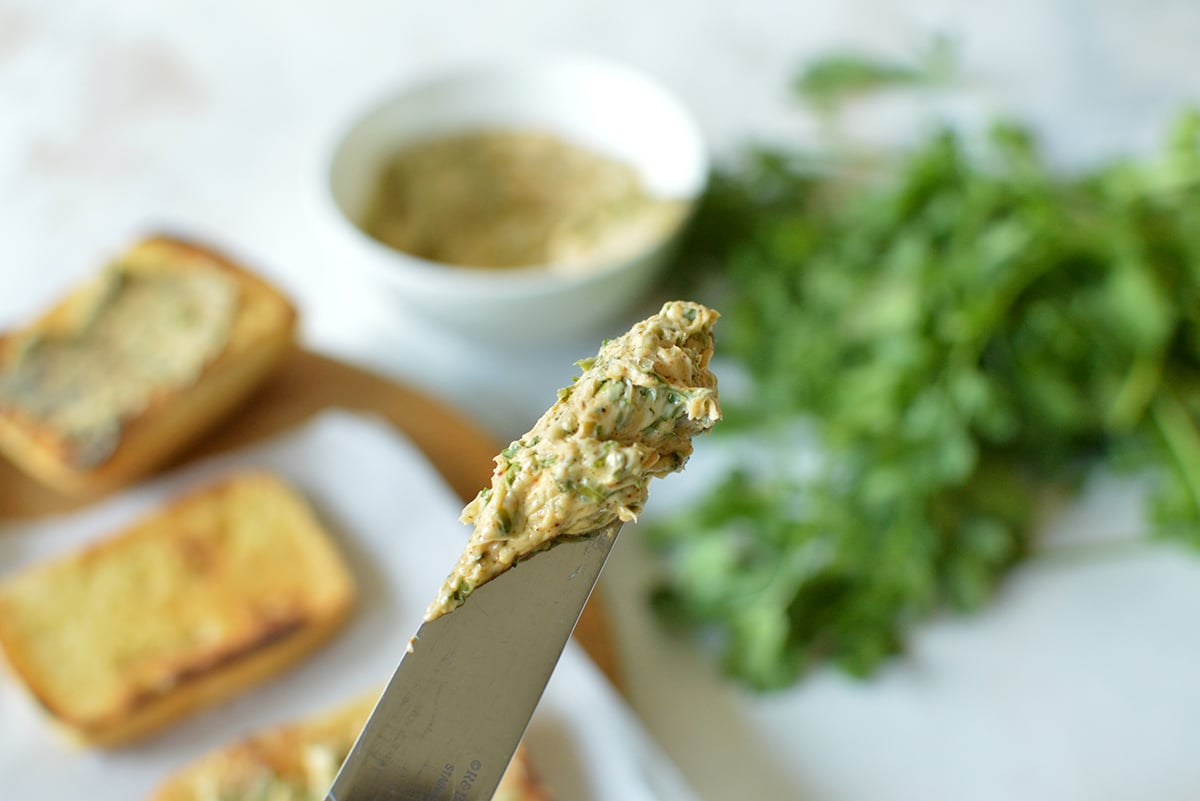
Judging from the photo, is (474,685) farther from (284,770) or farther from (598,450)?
(284,770)

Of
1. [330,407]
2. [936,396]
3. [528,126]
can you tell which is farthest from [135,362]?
[936,396]

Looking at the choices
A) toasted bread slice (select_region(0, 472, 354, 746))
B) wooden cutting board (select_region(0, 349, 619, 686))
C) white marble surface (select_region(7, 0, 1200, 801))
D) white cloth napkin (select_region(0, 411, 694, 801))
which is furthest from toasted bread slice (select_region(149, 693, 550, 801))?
wooden cutting board (select_region(0, 349, 619, 686))

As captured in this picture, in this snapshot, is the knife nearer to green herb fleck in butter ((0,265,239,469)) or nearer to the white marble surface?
the white marble surface

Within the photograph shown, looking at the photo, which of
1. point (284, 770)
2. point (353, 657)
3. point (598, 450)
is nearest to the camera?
point (598, 450)

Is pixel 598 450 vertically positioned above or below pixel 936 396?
below

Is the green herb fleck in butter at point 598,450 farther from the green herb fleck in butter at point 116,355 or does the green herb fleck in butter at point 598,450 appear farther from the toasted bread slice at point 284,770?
the green herb fleck in butter at point 116,355

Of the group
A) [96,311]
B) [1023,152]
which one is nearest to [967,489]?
[1023,152]

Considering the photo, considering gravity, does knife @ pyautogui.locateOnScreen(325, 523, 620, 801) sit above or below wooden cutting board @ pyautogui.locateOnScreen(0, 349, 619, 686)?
below
